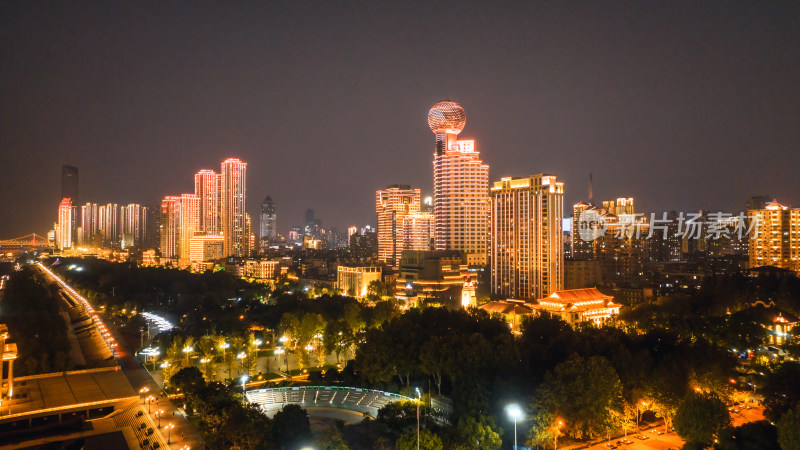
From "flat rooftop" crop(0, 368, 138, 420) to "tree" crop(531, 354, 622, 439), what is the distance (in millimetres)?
11370

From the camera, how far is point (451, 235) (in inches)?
1994

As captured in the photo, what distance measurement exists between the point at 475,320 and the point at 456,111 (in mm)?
31280

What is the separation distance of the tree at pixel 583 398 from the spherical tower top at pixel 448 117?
37.8m

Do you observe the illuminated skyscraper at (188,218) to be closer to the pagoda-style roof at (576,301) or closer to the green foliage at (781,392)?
the pagoda-style roof at (576,301)

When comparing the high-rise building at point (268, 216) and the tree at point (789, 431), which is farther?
the high-rise building at point (268, 216)

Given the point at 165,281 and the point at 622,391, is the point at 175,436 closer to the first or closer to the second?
the point at 622,391

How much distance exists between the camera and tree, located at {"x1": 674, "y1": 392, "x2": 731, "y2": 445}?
37.7 ft

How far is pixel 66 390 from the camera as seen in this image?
1533 cm

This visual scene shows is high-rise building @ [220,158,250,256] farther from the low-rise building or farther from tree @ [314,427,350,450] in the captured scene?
tree @ [314,427,350,450]

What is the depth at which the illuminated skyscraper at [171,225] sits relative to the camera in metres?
85.0

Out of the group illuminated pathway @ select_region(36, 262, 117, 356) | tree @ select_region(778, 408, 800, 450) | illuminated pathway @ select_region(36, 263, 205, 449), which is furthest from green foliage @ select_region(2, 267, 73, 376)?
tree @ select_region(778, 408, 800, 450)

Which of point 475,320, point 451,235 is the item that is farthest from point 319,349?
point 451,235

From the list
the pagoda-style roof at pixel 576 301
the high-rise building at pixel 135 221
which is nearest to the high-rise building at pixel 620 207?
the pagoda-style roof at pixel 576 301

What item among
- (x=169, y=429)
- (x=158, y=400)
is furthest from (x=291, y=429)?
(x=158, y=400)
